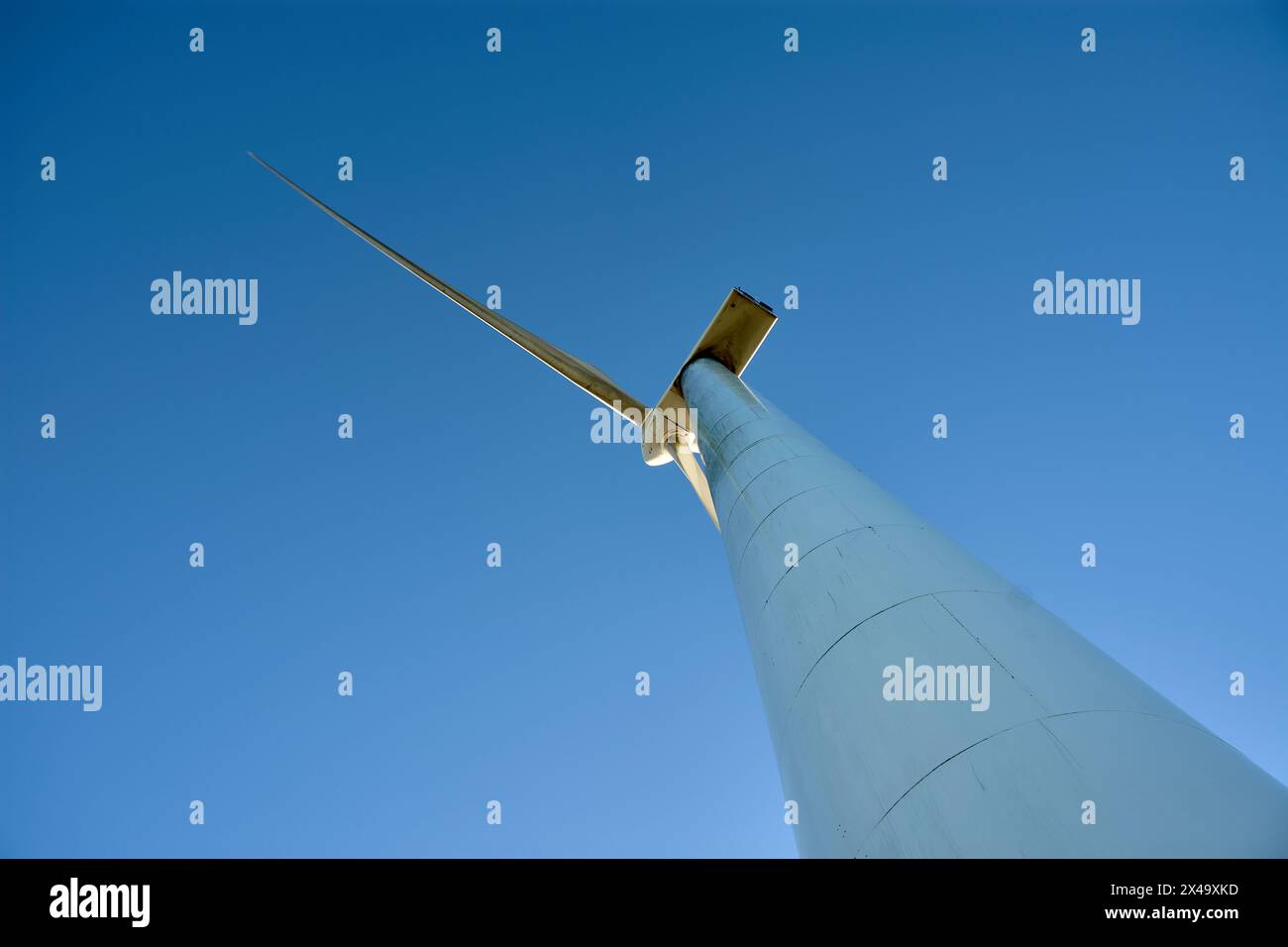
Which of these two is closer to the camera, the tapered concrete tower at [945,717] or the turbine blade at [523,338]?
the tapered concrete tower at [945,717]

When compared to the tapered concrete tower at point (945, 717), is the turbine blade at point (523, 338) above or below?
above

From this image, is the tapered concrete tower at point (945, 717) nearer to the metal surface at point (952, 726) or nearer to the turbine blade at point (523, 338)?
the metal surface at point (952, 726)

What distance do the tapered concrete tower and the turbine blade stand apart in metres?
7.53

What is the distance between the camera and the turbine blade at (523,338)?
1350cm

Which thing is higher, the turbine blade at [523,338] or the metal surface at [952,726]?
the turbine blade at [523,338]

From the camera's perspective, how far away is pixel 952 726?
11.2 feet

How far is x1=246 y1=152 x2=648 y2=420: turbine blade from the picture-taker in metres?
13.5

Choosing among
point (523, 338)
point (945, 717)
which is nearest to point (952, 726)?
point (945, 717)

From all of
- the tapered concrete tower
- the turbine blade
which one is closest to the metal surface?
the tapered concrete tower

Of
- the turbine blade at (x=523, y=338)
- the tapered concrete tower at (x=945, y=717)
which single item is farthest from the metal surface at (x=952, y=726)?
the turbine blade at (x=523, y=338)

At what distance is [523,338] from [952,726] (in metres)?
11.7

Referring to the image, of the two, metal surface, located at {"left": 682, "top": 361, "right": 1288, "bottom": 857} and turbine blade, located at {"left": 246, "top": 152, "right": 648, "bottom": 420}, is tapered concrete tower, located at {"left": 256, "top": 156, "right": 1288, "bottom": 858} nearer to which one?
metal surface, located at {"left": 682, "top": 361, "right": 1288, "bottom": 857}
